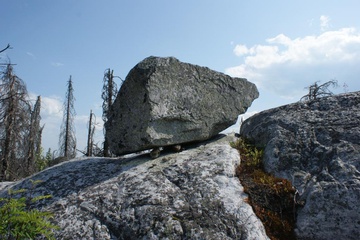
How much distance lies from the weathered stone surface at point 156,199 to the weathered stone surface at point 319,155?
87cm

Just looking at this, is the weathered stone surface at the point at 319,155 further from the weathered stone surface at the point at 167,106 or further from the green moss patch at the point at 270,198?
the weathered stone surface at the point at 167,106

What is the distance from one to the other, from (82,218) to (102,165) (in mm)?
1863

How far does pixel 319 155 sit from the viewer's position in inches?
241

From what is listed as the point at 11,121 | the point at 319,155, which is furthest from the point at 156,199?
the point at 11,121

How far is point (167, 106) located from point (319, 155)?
10.2 feet

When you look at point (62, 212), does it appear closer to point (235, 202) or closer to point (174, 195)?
point (174, 195)

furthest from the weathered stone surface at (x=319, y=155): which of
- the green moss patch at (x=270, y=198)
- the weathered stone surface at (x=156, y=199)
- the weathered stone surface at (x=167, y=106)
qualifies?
the weathered stone surface at (x=167, y=106)

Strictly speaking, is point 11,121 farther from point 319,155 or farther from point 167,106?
point 319,155

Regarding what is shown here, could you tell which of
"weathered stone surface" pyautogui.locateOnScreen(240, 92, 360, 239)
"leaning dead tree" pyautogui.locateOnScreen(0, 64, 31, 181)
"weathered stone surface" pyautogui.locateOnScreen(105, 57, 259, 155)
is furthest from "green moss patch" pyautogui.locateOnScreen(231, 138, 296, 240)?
"leaning dead tree" pyautogui.locateOnScreen(0, 64, 31, 181)

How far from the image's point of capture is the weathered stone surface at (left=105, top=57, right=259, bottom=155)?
6660 millimetres

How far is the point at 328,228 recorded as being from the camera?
4867mm

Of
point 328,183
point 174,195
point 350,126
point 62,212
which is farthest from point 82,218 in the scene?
point 350,126

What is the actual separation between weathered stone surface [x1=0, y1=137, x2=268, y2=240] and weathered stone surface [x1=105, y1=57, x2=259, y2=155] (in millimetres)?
489

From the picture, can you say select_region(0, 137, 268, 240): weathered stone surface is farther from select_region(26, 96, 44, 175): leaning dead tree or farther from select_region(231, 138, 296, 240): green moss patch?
select_region(26, 96, 44, 175): leaning dead tree
